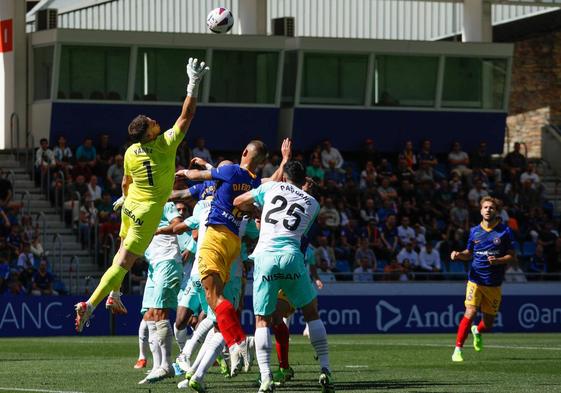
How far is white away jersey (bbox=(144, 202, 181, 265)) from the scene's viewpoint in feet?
55.0

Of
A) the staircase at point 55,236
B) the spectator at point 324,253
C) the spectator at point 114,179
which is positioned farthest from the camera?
the spectator at point 114,179

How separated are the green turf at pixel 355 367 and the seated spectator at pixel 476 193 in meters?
10.9

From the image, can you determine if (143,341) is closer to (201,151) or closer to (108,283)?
(108,283)

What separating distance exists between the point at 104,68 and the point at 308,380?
73.7 ft

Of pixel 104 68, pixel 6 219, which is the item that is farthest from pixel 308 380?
pixel 104 68

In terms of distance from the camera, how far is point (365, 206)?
35094mm

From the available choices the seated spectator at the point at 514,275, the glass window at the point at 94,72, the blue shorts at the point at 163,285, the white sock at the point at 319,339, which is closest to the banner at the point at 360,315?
the seated spectator at the point at 514,275

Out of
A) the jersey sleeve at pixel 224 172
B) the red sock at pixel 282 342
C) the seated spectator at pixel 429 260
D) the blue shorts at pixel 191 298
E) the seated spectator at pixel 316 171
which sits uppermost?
the jersey sleeve at pixel 224 172

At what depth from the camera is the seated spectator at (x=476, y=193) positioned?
36.6 metres

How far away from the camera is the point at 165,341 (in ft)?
49.3

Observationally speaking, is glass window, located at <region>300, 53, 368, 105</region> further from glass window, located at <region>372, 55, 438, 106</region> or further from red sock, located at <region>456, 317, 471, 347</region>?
red sock, located at <region>456, 317, 471, 347</region>

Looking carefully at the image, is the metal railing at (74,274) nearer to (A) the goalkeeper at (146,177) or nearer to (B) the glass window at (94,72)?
(B) the glass window at (94,72)

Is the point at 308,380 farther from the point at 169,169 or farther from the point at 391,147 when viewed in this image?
the point at 391,147

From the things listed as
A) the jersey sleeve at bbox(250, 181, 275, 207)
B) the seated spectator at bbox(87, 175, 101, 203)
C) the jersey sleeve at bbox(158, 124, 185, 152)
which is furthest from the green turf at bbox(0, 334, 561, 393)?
the seated spectator at bbox(87, 175, 101, 203)
